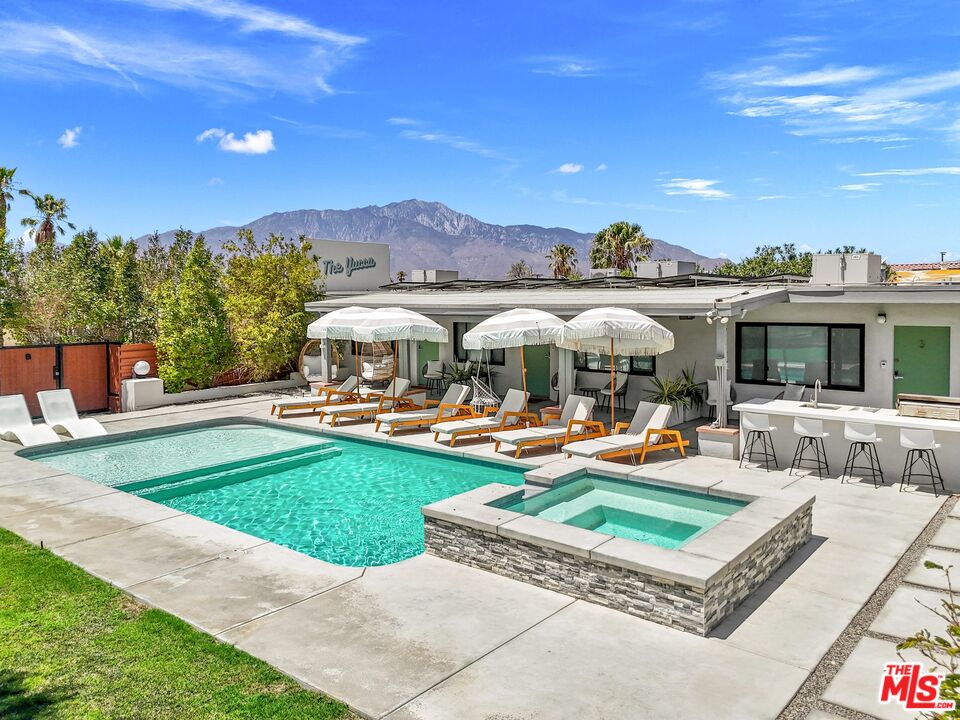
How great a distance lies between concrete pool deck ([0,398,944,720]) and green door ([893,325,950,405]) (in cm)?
509

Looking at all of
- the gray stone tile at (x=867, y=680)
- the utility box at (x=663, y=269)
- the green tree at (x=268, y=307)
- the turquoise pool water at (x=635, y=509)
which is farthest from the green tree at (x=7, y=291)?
the gray stone tile at (x=867, y=680)

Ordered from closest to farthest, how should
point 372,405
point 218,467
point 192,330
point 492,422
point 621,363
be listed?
1. point 218,467
2. point 492,422
3. point 372,405
4. point 621,363
5. point 192,330

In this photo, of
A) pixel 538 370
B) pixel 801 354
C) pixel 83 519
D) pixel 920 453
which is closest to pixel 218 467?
pixel 83 519

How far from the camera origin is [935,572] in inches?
294

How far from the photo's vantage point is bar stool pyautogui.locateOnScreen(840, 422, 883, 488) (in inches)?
426

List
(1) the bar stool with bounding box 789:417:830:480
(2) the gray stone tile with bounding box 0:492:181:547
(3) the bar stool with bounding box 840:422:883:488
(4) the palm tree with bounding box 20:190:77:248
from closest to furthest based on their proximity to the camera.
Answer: (2) the gray stone tile with bounding box 0:492:181:547 < (3) the bar stool with bounding box 840:422:883:488 < (1) the bar stool with bounding box 789:417:830:480 < (4) the palm tree with bounding box 20:190:77:248

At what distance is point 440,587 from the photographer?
23.2ft

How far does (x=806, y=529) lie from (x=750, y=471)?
332cm

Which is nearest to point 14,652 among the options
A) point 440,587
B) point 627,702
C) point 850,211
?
point 440,587

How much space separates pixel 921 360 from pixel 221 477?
44.8ft

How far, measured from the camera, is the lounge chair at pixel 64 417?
595 inches

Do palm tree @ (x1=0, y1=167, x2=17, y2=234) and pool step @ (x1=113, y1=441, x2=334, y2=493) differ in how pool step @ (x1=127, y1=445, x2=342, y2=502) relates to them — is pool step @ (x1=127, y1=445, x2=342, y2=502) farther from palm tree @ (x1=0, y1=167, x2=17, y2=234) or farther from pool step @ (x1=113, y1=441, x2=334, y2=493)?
palm tree @ (x1=0, y1=167, x2=17, y2=234)

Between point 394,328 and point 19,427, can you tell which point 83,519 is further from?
point 394,328

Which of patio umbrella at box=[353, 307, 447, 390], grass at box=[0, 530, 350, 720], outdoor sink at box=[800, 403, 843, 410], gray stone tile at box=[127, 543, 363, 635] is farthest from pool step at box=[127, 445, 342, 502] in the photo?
outdoor sink at box=[800, 403, 843, 410]
